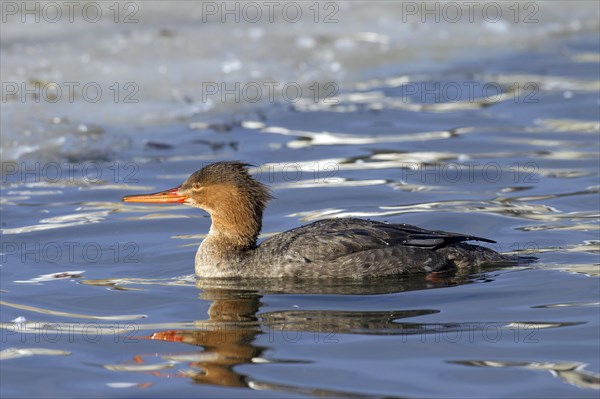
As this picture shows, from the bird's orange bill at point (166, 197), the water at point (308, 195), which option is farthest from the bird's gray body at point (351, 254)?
the bird's orange bill at point (166, 197)

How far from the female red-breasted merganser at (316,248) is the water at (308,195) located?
20 cm

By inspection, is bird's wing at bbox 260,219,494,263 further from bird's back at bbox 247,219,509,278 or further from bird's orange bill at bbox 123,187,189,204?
bird's orange bill at bbox 123,187,189,204

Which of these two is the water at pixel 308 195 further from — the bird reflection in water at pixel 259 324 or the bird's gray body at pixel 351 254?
the bird's gray body at pixel 351 254

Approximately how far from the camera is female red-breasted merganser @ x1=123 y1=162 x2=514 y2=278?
843cm

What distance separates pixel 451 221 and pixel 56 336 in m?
4.06

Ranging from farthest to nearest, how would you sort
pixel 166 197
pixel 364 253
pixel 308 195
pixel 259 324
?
pixel 308 195
pixel 166 197
pixel 364 253
pixel 259 324

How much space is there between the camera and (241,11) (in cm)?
1891

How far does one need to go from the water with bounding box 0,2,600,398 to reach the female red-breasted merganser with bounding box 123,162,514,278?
202 mm

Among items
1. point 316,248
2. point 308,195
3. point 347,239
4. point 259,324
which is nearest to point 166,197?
point 316,248

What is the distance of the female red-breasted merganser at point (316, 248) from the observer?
8.43 metres

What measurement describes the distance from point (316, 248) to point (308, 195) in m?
2.63

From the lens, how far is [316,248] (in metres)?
8.48

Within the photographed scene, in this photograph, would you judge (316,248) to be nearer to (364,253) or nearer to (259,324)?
(364,253)

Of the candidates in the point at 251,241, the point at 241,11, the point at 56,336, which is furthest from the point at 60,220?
the point at 241,11
